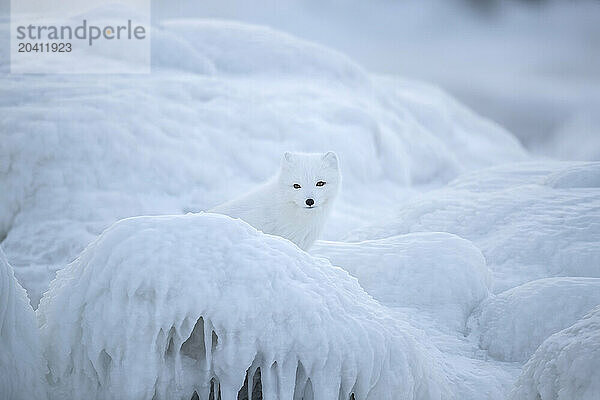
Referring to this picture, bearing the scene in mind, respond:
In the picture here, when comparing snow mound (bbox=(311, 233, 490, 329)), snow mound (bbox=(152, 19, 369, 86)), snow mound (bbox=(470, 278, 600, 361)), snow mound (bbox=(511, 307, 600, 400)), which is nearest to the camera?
snow mound (bbox=(511, 307, 600, 400))

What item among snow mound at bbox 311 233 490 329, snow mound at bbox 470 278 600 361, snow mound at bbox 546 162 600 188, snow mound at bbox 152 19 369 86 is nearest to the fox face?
snow mound at bbox 311 233 490 329

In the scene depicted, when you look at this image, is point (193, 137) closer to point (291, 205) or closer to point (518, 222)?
point (291, 205)

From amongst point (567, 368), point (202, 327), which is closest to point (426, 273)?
point (567, 368)

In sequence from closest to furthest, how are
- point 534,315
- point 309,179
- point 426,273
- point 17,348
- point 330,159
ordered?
1. point 17,348
2. point 534,315
3. point 426,273
4. point 309,179
5. point 330,159

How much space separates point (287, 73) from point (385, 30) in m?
10.3

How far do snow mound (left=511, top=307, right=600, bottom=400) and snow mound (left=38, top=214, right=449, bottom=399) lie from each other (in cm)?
61

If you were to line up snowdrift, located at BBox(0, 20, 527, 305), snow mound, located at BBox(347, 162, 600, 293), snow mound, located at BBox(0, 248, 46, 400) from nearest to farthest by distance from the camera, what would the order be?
snow mound, located at BBox(0, 248, 46, 400) < snow mound, located at BBox(347, 162, 600, 293) < snowdrift, located at BBox(0, 20, 527, 305)

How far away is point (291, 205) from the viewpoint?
17.4 feet

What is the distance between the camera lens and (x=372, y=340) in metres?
3.50

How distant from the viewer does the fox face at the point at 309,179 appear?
517cm

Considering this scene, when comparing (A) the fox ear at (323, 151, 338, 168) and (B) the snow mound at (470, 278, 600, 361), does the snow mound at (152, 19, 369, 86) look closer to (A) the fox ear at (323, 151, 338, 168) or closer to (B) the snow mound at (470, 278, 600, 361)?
(A) the fox ear at (323, 151, 338, 168)

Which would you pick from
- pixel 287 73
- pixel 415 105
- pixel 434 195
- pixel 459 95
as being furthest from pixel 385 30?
pixel 434 195

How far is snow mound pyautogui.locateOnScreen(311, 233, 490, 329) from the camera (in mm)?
5027

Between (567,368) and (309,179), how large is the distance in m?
2.57
